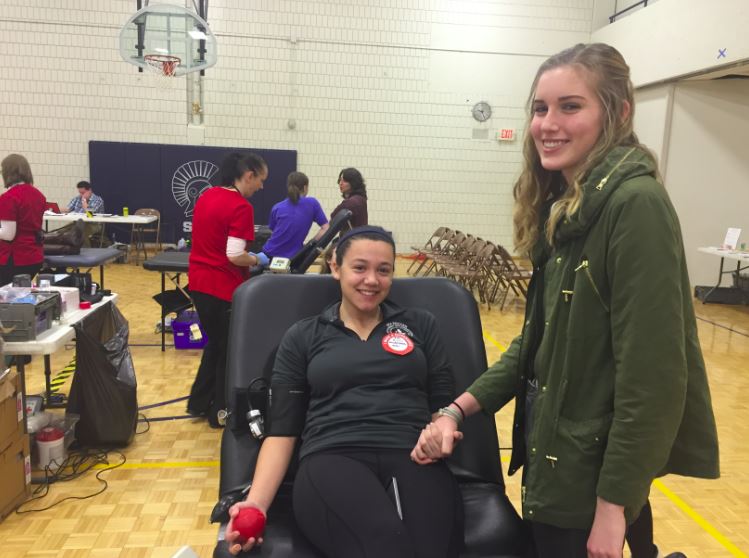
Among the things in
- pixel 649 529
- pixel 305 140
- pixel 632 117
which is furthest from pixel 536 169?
pixel 305 140

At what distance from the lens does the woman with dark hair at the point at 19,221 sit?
4289mm

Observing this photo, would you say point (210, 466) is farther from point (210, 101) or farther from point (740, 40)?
point (210, 101)

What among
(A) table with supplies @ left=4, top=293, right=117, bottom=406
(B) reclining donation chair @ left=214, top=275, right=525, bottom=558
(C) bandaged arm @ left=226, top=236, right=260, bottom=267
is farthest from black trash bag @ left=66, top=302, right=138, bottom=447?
(B) reclining donation chair @ left=214, top=275, right=525, bottom=558

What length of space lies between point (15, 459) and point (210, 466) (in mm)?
876

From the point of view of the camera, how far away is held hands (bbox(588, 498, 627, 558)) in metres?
1.10

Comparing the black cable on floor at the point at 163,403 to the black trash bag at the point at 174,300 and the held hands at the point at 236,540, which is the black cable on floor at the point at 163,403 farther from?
the held hands at the point at 236,540

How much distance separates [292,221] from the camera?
17.1 feet

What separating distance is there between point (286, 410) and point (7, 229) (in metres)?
3.62

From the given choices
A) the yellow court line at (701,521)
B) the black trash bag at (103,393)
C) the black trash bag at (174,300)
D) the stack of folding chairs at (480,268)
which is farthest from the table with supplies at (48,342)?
the stack of folding chairs at (480,268)

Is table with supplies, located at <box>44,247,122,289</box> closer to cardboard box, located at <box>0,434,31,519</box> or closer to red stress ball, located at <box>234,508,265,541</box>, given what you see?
cardboard box, located at <box>0,434,31,519</box>

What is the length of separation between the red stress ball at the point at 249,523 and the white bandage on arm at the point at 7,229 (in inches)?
150

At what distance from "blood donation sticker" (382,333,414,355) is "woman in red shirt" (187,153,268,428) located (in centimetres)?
174

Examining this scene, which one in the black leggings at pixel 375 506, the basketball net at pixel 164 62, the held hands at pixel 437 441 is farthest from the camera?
the basketball net at pixel 164 62

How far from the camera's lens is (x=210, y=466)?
3.03 metres
